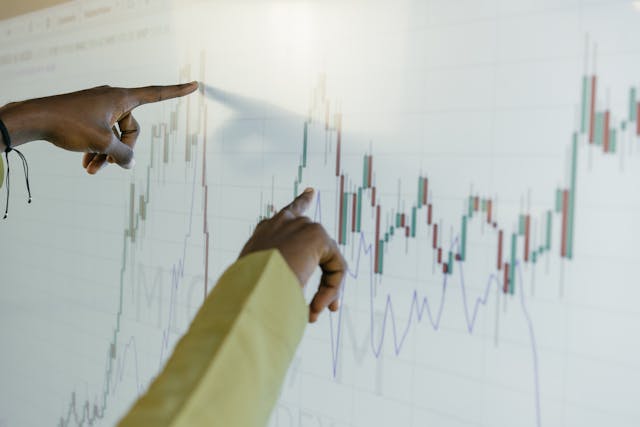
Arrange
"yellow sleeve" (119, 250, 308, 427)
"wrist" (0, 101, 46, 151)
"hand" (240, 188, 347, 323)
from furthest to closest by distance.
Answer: "wrist" (0, 101, 46, 151) → "hand" (240, 188, 347, 323) → "yellow sleeve" (119, 250, 308, 427)

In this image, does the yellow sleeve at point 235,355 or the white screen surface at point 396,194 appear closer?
the yellow sleeve at point 235,355

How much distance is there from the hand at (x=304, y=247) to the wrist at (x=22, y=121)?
43cm

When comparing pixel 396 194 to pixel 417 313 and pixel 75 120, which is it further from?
pixel 75 120

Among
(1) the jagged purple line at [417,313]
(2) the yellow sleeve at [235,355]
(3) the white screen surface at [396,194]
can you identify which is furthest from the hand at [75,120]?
(2) the yellow sleeve at [235,355]

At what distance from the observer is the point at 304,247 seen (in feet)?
1.74

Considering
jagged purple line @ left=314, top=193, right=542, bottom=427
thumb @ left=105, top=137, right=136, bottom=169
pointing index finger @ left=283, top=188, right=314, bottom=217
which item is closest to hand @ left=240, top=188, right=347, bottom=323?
pointing index finger @ left=283, top=188, right=314, bottom=217

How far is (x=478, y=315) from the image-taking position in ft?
2.12

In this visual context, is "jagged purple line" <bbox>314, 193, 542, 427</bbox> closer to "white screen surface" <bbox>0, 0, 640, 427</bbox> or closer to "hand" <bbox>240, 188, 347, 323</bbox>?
"white screen surface" <bbox>0, 0, 640, 427</bbox>

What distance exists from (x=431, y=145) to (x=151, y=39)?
551 millimetres

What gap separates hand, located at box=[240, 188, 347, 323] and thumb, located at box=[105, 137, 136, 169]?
1.17ft

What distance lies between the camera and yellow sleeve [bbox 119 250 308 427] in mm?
368

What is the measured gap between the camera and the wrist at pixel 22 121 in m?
0.79

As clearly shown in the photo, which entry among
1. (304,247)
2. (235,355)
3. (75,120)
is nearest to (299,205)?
(304,247)

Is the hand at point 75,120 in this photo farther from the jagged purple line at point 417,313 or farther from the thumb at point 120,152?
the jagged purple line at point 417,313
